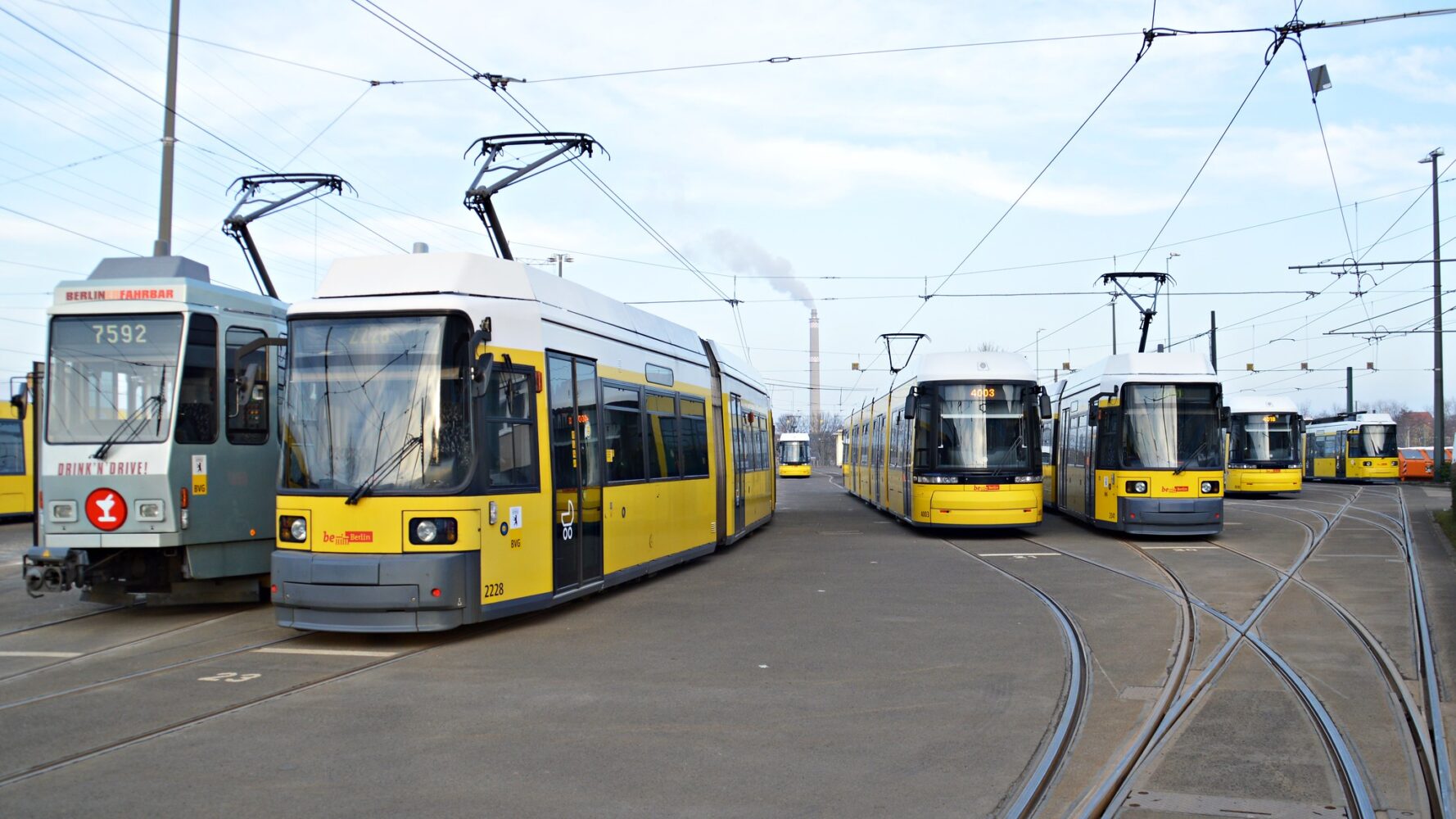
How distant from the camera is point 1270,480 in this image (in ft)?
120

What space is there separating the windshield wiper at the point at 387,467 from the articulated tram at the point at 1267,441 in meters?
32.4

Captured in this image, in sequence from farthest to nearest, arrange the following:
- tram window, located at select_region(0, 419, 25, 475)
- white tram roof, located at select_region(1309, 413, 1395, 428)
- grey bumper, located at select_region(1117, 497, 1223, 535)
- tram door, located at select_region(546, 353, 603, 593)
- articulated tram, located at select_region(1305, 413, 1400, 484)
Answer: articulated tram, located at select_region(1305, 413, 1400, 484)
white tram roof, located at select_region(1309, 413, 1395, 428)
tram window, located at select_region(0, 419, 25, 475)
grey bumper, located at select_region(1117, 497, 1223, 535)
tram door, located at select_region(546, 353, 603, 593)

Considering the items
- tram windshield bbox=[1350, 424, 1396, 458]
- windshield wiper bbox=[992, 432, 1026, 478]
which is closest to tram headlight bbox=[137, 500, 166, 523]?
windshield wiper bbox=[992, 432, 1026, 478]

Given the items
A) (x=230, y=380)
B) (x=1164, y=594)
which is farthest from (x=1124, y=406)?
(x=230, y=380)

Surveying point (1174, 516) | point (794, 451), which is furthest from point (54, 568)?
point (794, 451)

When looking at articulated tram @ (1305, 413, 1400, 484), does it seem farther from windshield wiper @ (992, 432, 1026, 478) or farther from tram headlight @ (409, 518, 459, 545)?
tram headlight @ (409, 518, 459, 545)

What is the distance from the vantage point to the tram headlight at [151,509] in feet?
36.2

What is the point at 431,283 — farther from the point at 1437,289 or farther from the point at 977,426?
the point at 1437,289

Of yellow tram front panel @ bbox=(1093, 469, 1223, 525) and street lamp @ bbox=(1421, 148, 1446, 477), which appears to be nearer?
yellow tram front panel @ bbox=(1093, 469, 1223, 525)

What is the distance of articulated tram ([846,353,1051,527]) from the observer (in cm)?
2034

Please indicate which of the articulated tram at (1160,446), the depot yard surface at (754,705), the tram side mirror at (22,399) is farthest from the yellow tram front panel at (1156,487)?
the tram side mirror at (22,399)

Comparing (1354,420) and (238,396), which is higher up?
(1354,420)

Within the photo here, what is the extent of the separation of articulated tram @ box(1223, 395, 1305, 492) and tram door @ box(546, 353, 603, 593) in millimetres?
29688

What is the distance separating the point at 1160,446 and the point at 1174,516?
4.20 feet
